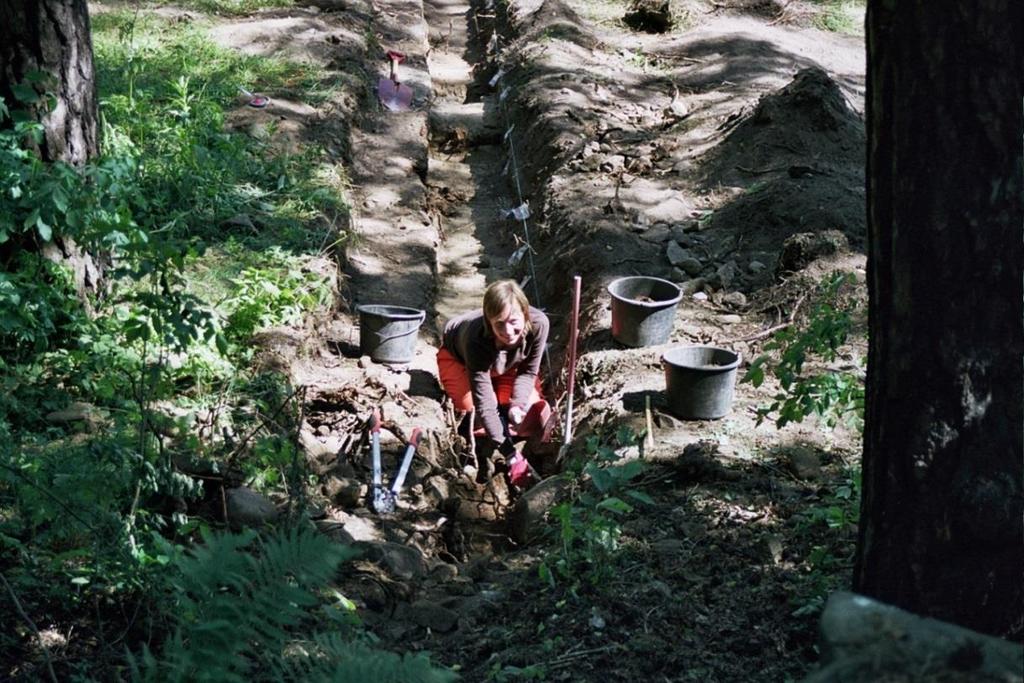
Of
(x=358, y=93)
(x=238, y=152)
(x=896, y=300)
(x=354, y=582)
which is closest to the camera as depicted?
(x=896, y=300)

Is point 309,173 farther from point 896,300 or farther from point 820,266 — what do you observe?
point 896,300

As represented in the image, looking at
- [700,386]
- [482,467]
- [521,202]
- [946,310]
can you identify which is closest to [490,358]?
[482,467]

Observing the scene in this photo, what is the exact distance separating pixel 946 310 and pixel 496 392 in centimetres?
433

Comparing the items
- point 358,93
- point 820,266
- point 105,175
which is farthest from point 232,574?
point 358,93

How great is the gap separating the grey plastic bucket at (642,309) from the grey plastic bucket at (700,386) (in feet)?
1.88

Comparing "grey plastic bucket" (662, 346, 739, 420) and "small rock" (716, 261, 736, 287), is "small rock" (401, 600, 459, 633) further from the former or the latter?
"small rock" (716, 261, 736, 287)

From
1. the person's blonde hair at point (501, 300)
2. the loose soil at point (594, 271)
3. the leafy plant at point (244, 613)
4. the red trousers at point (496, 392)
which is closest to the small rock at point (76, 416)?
the loose soil at point (594, 271)

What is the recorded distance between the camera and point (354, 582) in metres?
4.79

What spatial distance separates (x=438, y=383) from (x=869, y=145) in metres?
4.52

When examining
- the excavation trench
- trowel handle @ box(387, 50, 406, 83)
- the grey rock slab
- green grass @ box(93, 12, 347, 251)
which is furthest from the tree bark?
trowel handle @ box(387, 50, 406, 83)

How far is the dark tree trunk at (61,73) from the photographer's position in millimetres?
5754

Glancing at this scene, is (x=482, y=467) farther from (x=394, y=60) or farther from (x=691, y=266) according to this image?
(x=394, y=60)

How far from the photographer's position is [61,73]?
5.94 m

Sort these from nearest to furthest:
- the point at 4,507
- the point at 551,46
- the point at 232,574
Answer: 1. the point at 232,574
2. the point at 4,507
3. the point at 551,46
